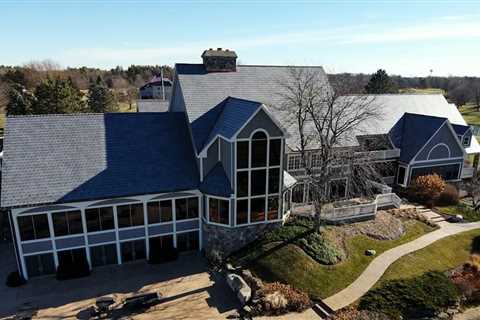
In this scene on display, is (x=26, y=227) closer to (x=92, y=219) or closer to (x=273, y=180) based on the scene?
(x=92, y=219)

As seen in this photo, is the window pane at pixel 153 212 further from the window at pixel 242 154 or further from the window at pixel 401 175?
the window at pixel 401 175

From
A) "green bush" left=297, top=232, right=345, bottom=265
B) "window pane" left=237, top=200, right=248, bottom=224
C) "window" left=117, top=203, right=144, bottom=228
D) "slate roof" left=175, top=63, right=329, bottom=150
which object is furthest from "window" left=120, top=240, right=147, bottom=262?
"green bush" left=297, top=232, right=345, bottom=265

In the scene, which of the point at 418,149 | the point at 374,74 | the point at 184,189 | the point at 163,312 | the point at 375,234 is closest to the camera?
the point at 163,312

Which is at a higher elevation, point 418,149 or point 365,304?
point 418,149

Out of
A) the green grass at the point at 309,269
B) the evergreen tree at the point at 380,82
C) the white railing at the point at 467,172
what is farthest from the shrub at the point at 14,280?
the evergreen tree at the point at 380,82

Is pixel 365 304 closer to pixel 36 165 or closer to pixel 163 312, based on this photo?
pixel 163 312

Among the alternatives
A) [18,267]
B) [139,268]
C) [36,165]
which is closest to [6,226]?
[18,267]
